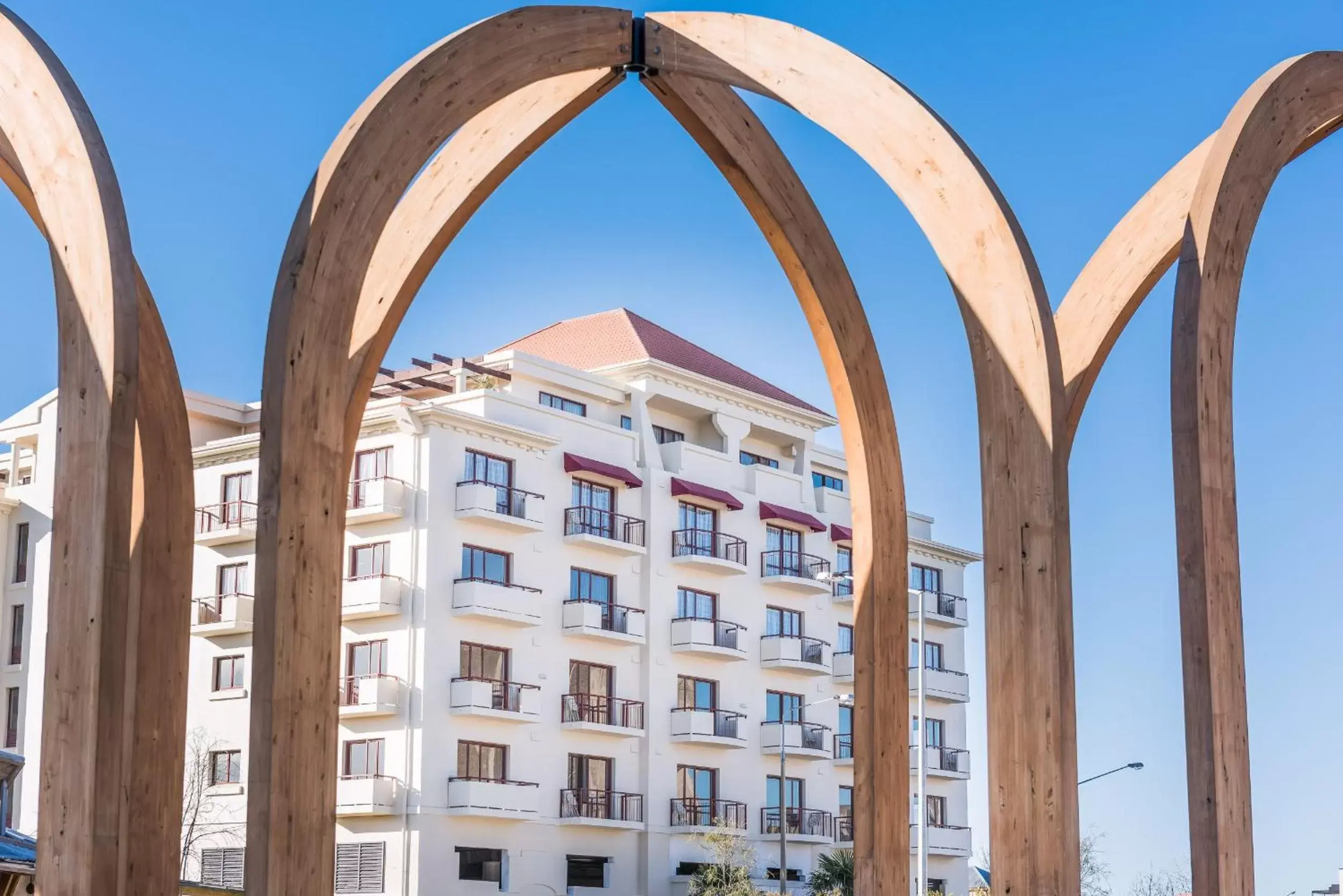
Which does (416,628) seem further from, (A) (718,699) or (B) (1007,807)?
(B) (1007,807)

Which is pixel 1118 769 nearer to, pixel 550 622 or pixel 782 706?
pixel 782 706

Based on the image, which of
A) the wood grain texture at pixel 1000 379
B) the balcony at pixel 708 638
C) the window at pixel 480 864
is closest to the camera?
the wood grain texture at pixel 1000 379

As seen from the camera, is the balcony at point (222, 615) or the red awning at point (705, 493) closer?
the balcony at point (222, 615)

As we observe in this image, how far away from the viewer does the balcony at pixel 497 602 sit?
42938 millimetres

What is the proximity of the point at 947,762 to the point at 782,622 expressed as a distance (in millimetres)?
8282

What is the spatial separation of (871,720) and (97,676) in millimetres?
3959

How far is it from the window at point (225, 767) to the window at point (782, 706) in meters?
14.7

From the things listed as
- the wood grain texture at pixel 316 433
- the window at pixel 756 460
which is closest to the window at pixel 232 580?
the window at pixel 756 460

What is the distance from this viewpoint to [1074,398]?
918cm

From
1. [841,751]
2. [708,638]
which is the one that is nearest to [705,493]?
[708,638]

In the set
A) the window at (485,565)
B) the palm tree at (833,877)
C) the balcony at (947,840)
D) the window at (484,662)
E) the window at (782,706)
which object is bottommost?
the palm tree at (833,877)

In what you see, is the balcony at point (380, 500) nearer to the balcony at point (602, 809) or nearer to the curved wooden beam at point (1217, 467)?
the balcony at point (602, 809)

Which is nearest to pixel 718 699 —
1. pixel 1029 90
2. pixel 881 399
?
pixel 1029 90

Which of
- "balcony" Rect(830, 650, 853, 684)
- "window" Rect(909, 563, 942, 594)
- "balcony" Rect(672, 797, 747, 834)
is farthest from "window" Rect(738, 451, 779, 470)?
"balcony" Rect(672, 797, 747, 834)
